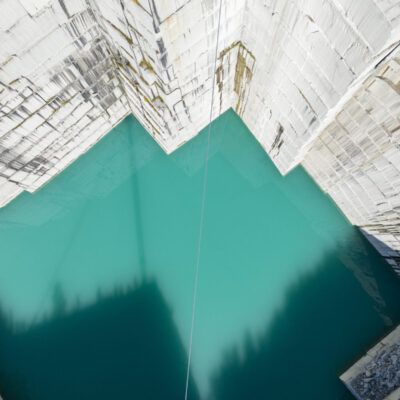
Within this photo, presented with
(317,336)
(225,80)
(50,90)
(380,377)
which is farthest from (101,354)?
(225,80)

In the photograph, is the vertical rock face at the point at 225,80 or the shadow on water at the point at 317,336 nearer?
the vertical rock face at the point at 225,80

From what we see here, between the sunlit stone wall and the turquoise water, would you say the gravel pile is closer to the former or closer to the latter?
the turquoise water

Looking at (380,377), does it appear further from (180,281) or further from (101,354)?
(101,354)

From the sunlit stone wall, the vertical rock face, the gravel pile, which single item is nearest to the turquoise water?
the gravel pile

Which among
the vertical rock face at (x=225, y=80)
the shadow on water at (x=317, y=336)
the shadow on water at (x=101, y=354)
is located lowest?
the shadow on water at (x=317, y=336)

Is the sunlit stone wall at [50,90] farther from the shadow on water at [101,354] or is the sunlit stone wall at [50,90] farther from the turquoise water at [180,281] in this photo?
the shadow on water at [101,354]

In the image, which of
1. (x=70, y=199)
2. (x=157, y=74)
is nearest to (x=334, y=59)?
(x=157, y=74)

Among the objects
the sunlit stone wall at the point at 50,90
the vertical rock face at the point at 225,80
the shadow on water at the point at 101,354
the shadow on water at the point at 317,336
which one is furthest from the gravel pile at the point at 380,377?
the sunlit stone wall at the point at 50,90
